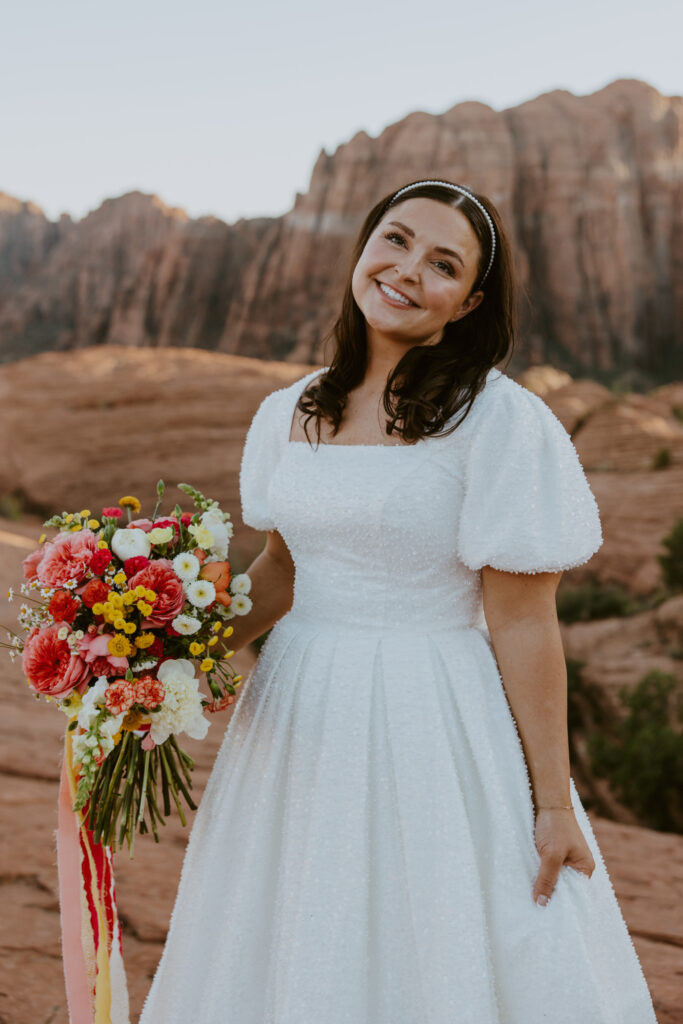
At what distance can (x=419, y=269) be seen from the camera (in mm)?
1884

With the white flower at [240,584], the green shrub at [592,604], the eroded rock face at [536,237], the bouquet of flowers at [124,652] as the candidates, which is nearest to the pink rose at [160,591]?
the bouquet of flowers at [124,652]

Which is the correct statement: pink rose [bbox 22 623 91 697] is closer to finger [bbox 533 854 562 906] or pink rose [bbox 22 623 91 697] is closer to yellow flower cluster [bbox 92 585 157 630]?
yellow flower cluster [bbox 92 585 157 630]

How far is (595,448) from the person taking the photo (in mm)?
15594

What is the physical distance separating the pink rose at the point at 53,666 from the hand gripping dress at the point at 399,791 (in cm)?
42

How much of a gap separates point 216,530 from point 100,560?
263 millimetres

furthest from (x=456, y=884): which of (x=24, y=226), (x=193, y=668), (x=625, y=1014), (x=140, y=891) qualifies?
(x=24, y=226)

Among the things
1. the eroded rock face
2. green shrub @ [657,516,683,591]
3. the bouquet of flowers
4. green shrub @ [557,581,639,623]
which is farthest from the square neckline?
the eroded rock face

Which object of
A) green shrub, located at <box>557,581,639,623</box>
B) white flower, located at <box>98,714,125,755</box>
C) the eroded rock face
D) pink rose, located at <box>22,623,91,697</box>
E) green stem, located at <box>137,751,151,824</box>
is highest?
the eroded rock face

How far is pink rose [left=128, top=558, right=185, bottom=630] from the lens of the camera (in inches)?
64.4

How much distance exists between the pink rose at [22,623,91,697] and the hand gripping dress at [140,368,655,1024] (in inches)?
16.6

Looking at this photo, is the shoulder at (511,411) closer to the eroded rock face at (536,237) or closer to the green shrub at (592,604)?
the green shrub at (592,604)

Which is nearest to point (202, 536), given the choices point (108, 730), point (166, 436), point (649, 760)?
point (108, 730)

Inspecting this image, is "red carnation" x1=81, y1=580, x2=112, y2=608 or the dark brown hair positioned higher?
the dark brown hair

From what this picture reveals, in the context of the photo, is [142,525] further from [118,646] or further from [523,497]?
[523,497]
